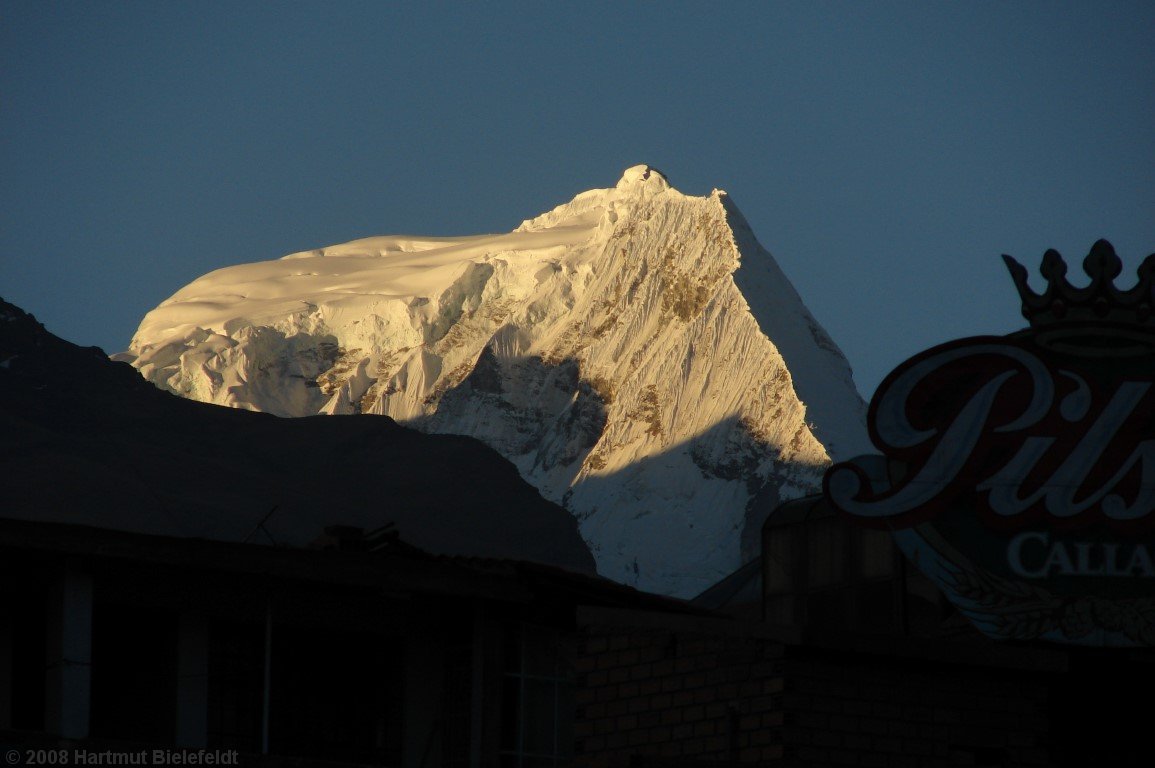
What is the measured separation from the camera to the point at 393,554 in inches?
1239

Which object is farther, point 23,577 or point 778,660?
point 23,577

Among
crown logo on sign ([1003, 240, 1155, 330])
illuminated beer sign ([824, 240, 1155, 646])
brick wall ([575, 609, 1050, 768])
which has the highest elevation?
crown logo on sign ([1003, 240, 1155, 330])

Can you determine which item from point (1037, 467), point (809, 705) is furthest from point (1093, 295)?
point (809, 705)

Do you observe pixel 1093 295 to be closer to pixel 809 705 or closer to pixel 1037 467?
pixel 1037 467

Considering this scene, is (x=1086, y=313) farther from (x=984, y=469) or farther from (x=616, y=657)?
(x=616, y=657)

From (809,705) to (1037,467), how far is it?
5983mm

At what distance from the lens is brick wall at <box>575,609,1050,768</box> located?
25797 mm

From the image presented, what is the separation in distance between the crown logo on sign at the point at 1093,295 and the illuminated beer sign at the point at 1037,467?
0.04 ft

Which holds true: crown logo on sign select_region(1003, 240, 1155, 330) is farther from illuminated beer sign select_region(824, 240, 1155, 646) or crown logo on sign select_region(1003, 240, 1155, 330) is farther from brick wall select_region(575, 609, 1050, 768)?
brick wall select_region(575, 609, 1050, 768)

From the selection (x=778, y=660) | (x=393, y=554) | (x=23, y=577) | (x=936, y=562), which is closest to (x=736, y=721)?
(x=778, y=660)

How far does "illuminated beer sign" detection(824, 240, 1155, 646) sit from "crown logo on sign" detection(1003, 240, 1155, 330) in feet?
0.04

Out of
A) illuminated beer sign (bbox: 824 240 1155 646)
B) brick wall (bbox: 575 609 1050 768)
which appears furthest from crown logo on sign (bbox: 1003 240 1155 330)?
brick wall (bbox: 575 609 1050 768)

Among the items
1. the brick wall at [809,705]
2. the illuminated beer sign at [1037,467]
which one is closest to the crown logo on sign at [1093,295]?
the illuminated beer sign at [1037,467]

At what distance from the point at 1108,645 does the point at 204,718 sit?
11863mm
